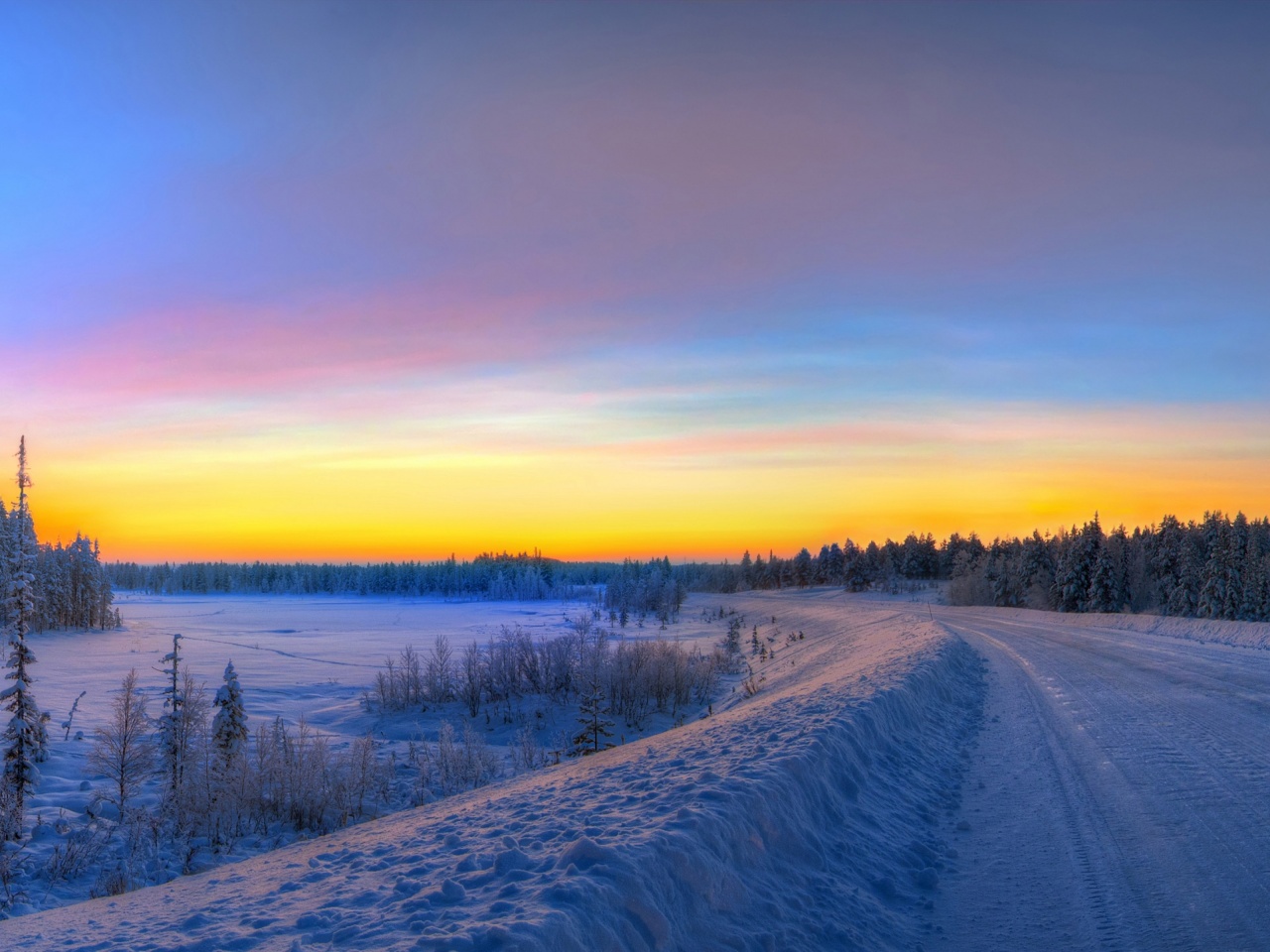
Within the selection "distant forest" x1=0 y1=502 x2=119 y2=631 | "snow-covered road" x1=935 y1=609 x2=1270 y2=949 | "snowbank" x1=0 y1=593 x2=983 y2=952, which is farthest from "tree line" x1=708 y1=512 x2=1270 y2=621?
"distant forest" x1=0 y1=502 x2=119 y2=631

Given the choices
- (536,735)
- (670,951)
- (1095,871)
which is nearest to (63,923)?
(670,951)

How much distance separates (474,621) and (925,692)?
82.1m

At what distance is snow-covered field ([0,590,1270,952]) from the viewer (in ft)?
18.0

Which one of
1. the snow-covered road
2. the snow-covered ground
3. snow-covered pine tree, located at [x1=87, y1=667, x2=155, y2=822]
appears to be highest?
the snow-covered road

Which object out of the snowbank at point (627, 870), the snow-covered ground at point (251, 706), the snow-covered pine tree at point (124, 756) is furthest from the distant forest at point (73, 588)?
the snowbank at point (627, 870)

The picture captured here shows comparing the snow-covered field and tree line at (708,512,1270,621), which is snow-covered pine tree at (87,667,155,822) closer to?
the snow-covered field

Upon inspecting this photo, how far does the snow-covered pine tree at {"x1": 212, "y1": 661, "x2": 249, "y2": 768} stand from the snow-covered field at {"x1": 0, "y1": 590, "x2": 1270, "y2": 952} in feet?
41.8

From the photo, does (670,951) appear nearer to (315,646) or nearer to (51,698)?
(51,698)

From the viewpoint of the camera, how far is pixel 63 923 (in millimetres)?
6832

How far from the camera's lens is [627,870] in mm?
5527

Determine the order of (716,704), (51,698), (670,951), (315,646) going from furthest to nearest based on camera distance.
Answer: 1. (315,646)
2. (51,698)
3. (716,704)
4. (670,951)

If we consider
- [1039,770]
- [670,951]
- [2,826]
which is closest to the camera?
[670,951]

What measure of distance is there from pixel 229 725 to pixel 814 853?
2001 cm

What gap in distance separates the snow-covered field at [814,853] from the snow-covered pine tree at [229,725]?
502 inches
